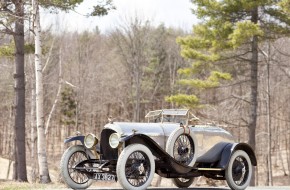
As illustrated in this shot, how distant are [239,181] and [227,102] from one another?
2918cm

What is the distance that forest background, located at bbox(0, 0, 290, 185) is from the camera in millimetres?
36156

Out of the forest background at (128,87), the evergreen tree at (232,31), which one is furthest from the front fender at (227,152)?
the forest background at (128,87)

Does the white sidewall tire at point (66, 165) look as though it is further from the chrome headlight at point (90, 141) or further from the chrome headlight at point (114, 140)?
the chrome headlight at point (114, 140)

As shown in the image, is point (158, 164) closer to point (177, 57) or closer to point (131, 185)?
point (131, 185)

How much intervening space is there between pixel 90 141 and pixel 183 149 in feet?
5.49

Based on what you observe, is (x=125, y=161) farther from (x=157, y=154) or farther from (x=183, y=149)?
(x=183, y=149)

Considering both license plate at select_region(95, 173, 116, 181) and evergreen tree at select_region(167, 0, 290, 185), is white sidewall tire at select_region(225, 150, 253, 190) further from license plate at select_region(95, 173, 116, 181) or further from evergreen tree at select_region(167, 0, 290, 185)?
evergreen tree at select_region(167, 0, 290, 185)

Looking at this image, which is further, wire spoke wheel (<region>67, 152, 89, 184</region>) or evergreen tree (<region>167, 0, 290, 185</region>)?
evergreen tree (<region>167, 0, 290, 185</region>)

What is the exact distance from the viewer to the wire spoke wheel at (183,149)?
971 cm

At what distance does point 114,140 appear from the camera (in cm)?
903

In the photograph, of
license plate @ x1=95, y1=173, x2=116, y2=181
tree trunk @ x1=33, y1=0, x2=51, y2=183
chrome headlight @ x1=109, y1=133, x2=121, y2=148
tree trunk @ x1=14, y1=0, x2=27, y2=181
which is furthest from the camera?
tree trunk @ x1=14, y1=0, x2=27, y2=181

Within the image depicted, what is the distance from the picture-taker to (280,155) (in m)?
47.4

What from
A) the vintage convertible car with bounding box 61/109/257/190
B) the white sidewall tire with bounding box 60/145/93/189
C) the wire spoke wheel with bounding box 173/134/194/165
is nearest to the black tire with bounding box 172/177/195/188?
the vintage convertible car with bounding box 61/109/257/190

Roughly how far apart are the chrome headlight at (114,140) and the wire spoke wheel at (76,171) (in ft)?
3.67
